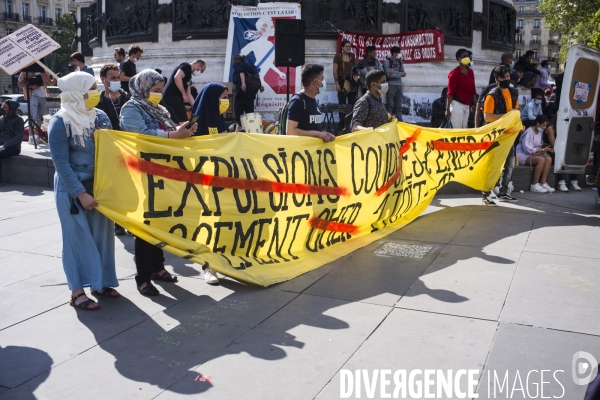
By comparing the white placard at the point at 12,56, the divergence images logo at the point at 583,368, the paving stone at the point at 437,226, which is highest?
the white placard at the point at 12,56

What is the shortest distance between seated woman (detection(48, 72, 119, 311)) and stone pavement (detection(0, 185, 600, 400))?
31 cm

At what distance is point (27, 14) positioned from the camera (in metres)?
82.9

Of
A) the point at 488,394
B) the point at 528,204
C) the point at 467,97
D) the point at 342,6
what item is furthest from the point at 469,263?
the point at 342,6

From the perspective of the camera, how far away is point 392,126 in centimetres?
800

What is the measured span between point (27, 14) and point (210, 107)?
8719 cm

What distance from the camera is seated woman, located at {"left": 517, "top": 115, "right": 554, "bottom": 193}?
11.1 metres

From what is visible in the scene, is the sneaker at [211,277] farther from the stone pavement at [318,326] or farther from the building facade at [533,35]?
the building facade at [533,35]

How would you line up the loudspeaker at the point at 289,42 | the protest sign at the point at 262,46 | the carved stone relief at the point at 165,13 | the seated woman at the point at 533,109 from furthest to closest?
the carved stone relief at the point at 165,13 → the protest sign at the point at 262,46 → the seated woman at the point at 533,109 → the loudspeaker at the point at 289,42

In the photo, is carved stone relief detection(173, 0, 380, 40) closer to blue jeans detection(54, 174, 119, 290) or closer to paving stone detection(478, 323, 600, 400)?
blue jeans detection(54, 174, 119, 290)

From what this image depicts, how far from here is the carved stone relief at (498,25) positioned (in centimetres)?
1753

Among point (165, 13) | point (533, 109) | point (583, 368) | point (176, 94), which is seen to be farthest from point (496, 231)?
point (165, 13)

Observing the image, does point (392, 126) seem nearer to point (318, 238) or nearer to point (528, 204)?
point (318, 238)

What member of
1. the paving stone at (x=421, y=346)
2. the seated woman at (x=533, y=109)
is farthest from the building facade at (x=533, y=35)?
the paving stone at (x=421, y=346)

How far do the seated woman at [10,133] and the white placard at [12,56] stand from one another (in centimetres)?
168
